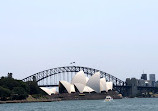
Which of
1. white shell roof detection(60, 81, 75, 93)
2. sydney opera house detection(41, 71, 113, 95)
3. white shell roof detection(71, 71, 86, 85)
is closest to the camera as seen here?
white shell roof detection(60, 81, 75, 93)

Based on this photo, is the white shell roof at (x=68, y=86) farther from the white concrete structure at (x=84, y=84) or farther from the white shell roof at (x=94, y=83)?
the white shell roof at (x=94, y=83)

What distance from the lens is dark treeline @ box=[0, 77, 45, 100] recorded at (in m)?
130

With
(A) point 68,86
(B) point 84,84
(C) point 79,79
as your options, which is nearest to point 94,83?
(B) point 84,84

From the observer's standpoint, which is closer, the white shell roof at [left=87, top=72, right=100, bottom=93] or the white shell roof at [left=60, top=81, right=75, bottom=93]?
the white shell roof at [left=60, top=81, right=75, bottom=93]

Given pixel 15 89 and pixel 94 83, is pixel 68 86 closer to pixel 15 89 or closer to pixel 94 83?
pixel 94 83

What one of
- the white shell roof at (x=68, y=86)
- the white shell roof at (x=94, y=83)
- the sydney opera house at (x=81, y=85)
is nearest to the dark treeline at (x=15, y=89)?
the white shell roof at (x=68, y=86)

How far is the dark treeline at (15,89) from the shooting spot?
12988 cm

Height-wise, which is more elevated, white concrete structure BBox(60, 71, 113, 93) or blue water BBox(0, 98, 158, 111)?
white concrete structure BBox(60, 71, 113, 93)

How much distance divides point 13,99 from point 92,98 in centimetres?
4800

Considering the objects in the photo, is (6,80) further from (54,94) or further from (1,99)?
(54,94)

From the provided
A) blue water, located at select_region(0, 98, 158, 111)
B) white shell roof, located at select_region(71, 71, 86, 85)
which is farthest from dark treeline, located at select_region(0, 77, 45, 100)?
white shell roof, located at select_region(71, 71, 86, 85)

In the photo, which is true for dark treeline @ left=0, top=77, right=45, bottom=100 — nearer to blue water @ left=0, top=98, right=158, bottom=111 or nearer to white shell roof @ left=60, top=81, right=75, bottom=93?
white shell roof @ left=60, top=81, right=75, bottom=93

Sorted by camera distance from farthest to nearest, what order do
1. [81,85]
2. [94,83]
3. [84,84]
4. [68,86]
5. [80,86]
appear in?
[84,84] < [94,83] < [81,85] < [80,86] < [68,86]

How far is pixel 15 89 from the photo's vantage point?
5330 inches
